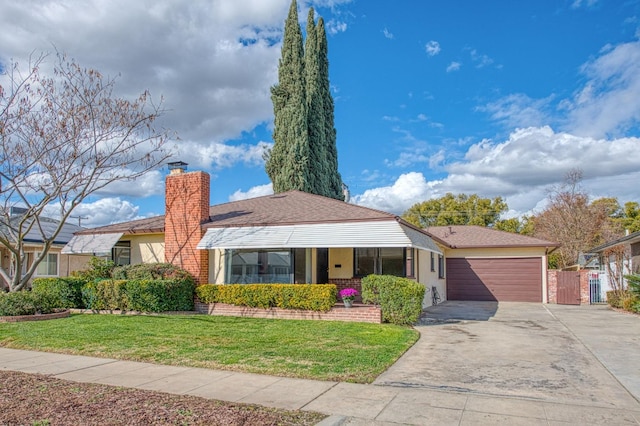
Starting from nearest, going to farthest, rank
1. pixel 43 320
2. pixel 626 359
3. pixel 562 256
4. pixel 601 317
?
1. pixel 626 359
2. pixel 43 320
3. pixel 601 317
4. pixel 562 256

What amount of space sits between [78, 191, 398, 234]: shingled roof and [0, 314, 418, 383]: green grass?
3296mm

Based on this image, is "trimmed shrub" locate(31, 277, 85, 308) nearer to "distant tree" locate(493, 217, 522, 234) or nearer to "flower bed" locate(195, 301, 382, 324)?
"flower bed" locate(195, 301, 382, 324)

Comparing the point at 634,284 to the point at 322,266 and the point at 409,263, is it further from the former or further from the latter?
the point at 322,266

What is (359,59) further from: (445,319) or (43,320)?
(43,320)

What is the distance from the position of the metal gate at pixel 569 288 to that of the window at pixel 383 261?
9778 millimetres

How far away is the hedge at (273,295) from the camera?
A: 1398 centimetres

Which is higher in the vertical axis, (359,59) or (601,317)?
(359,59)

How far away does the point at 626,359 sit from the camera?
9062 mm

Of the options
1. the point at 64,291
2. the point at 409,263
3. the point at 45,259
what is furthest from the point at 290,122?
the point at 64,291

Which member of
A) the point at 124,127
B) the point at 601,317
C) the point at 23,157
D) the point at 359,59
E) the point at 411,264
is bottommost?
the point at 601,317

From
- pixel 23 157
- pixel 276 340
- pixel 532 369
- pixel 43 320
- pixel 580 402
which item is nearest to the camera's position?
pixel 580 402

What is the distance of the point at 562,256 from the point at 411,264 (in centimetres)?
2183

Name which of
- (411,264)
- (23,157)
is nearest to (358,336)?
(411,264)

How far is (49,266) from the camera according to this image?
81.4 feet
